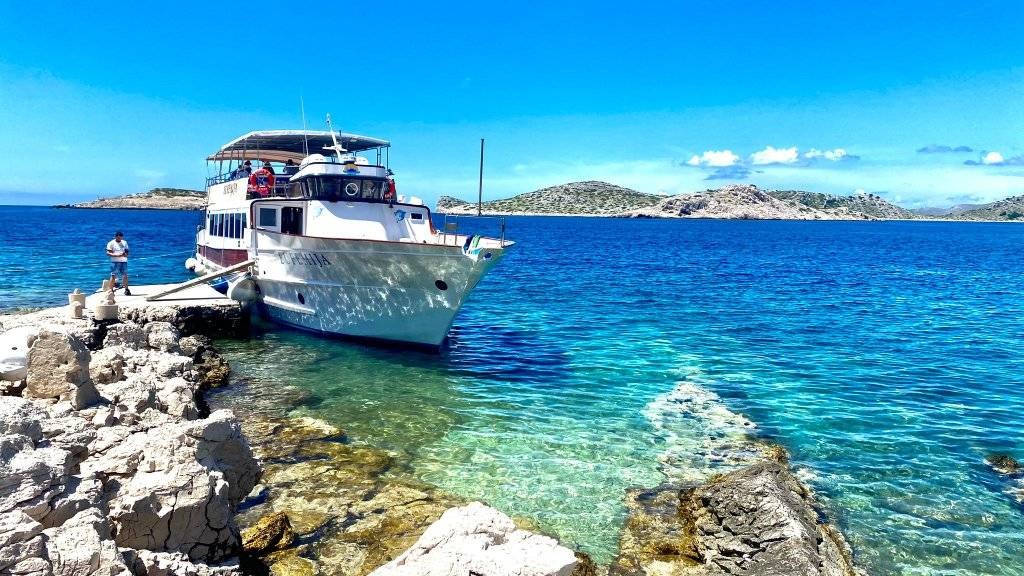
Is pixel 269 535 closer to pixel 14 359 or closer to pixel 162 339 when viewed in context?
pixel 14 359

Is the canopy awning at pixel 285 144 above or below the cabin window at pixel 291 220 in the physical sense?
above

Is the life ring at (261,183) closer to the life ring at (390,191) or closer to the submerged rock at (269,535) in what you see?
the life ring at (390,191)

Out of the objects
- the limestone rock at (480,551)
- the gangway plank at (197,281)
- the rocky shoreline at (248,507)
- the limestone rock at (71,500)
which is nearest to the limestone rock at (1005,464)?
the rocky shoreline at (248,507)

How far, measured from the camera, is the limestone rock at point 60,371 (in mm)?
8781

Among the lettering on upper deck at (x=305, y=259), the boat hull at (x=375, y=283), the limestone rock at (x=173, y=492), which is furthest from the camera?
the lettering on upper deck at (x=305, y=259)

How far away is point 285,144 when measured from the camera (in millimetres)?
26922

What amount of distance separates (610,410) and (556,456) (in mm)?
3087

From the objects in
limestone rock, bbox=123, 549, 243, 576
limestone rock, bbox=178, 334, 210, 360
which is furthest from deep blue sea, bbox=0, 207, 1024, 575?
limestone rock, bbox=123, 549, 243, 576

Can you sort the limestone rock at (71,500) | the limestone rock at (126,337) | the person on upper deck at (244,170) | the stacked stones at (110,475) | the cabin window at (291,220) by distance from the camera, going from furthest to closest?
the person on upper deck at (244,170), the cabin window at (291,220), the limestone rock at (126,337), the limestone rock at (71,500), the stacked stones at (110,475)

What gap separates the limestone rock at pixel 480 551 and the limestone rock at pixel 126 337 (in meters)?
11.6

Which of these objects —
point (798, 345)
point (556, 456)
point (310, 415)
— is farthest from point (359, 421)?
point (798, 345)

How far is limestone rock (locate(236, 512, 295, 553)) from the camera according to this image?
762 cm

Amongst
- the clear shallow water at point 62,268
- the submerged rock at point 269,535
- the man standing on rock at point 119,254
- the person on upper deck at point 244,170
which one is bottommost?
the submerged rock at point 269,535

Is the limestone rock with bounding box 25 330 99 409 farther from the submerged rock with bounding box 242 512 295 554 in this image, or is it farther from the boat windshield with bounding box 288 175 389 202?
the boat windshield with bounding box 288 175 389 202
